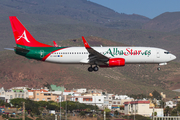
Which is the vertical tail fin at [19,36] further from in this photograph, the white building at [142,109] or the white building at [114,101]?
the white building at [114,101]

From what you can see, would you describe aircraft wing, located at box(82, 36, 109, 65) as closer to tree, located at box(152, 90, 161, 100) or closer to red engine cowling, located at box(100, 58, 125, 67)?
red engine cowling, located at box(100, 58, 125, 67)

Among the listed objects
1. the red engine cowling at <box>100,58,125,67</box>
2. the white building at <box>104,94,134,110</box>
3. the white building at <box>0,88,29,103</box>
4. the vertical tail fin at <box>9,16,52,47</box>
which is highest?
the vertical tail fin at <box>9,16,52,47</box>

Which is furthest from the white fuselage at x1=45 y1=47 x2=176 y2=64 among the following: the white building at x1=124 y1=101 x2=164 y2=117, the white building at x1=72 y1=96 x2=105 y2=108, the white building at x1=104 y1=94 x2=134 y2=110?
the white building at x1=104 y1=94 x2=134 y2=110

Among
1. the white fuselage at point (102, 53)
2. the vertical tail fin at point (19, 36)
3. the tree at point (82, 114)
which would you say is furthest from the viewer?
the tree at point (82, 114)

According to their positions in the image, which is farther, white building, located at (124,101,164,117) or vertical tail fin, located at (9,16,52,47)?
white building, located at (124,101,164,117)

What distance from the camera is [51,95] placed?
15162 centimetres

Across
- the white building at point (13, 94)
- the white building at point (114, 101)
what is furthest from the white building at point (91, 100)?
the white building at point (13, 94)

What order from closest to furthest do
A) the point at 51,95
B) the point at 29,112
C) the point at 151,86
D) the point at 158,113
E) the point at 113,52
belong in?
the point at 113,52, the point at 29,112, the point at 158,113, the point at 51,95, the point at 151,86

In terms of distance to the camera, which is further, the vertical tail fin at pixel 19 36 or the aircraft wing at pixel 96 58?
the vertical tail fin at pixel 19 36

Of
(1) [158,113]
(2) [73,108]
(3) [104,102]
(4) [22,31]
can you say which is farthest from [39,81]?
(4) [22,31]

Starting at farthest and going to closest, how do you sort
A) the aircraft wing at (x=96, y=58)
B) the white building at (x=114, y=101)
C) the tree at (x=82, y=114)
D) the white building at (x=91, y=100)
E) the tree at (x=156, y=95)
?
the tree at (x=156, y=95)
the white building at (x=114, y=101)
the white building at (x=91, y=100)
the tree at (x=82, y=114)
the aircraft wing at (x=96, y=58)

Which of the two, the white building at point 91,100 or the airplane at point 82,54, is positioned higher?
the airplane at point 82,54

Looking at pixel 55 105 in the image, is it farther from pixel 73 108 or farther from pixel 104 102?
pixel 104 102

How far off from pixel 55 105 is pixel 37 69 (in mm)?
43457
